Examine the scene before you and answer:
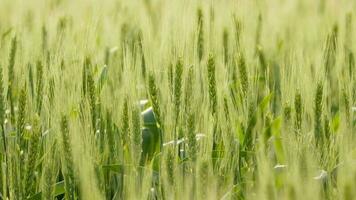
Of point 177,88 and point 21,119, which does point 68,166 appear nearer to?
point 21,119

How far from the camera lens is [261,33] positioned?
2.31 m

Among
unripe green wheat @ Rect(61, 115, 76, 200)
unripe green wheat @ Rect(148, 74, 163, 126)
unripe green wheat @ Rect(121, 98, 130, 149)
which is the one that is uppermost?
unripe green wheat @ Rect(148, 74, 163, 126)

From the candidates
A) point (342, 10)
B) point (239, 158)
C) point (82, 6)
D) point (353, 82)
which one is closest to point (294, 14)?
point (342, 10)

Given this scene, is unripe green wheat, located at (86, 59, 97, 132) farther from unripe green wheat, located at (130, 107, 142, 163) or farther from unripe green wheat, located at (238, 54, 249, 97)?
unripe green wheat, located at (238, 54, 249, 97)

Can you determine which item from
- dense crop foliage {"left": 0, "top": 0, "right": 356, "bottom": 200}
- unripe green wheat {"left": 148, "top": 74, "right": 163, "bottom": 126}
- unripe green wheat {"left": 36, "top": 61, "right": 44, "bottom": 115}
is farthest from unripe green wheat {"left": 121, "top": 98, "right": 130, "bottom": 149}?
Result: unripe green wheat {"left": 36, "top": 61, "right": 44, "bottom": 115}

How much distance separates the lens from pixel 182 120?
153cm

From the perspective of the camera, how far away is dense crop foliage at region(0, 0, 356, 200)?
131cm

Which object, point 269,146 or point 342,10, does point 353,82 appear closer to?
point 269,146

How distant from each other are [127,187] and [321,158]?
38cm

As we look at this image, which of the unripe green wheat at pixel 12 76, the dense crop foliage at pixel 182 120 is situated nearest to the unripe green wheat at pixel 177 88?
the dense crop foliage at pixel 182 120

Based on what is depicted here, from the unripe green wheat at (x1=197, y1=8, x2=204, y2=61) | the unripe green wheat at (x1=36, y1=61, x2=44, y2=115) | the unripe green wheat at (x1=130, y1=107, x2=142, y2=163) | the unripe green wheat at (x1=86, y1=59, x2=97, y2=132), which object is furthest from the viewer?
the unripe green wheat at (x1=197, y1=8, x2=204, y2=61)

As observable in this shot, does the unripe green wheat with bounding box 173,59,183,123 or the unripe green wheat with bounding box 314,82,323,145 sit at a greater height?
the unripe green wheat with bounding box 173,59,183,123

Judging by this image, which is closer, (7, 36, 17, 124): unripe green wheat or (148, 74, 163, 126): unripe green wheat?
(148, 74, 163, 126): unripe green wheat

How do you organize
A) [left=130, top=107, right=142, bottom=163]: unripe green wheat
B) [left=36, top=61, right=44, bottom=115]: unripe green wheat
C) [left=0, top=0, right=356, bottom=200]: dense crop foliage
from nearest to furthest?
1. [left=0, top=0, right=356, bottom=200]: dense crop foliage
2. [left=130, top=107, right=142, bottom=163]: unripe green wheat
3. [left=36, top=61, right=44, bottom=115]: unripe green wheat
